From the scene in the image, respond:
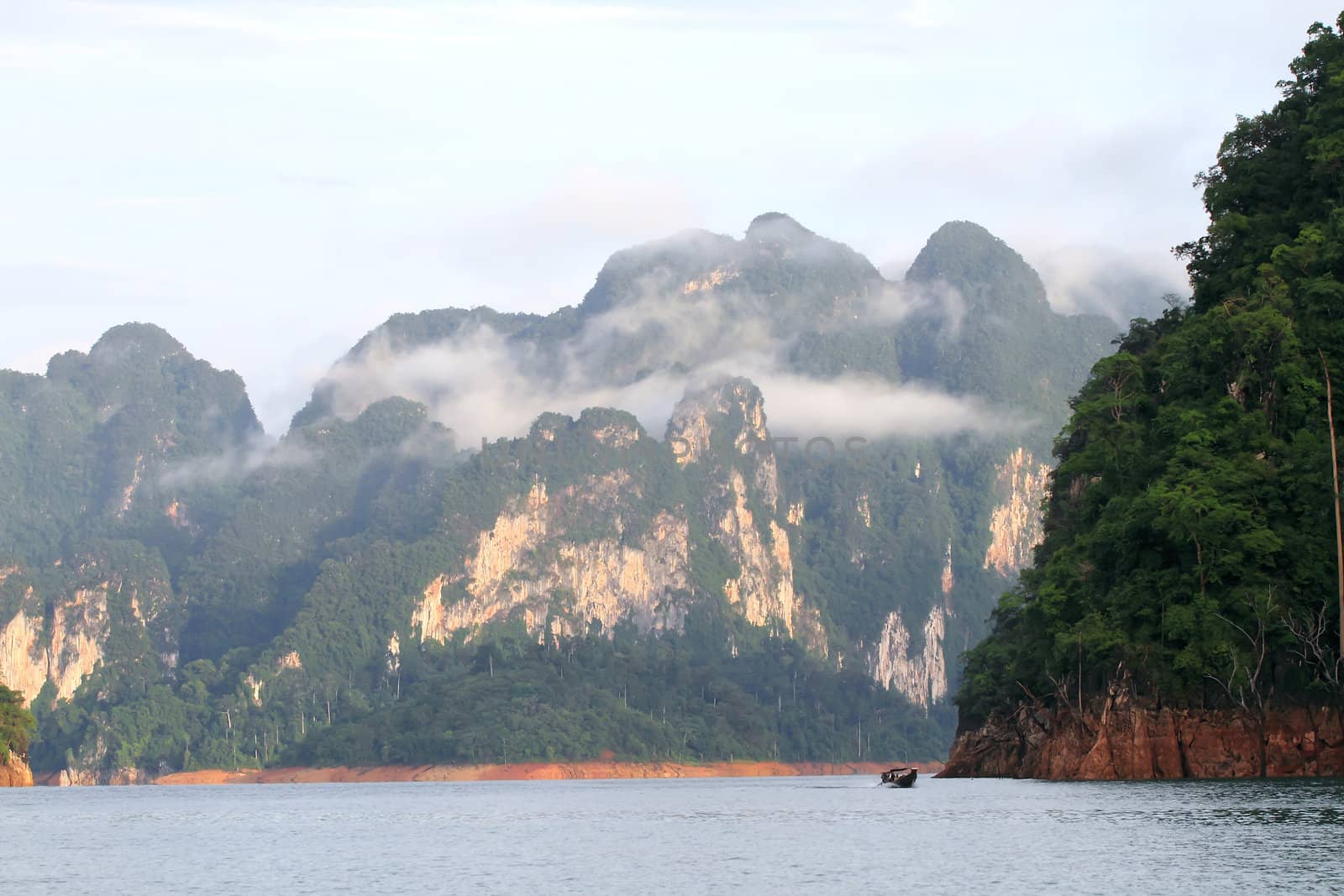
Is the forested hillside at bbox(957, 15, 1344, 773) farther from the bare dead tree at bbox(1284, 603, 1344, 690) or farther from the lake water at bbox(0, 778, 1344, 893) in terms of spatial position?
the lake water at bbox(0, 778, 1344, 893)

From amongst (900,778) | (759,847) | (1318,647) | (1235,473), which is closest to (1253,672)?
(1318,647)

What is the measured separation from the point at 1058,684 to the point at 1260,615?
2006cm

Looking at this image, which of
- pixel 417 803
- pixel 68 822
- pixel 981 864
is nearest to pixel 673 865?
pixel 981 864

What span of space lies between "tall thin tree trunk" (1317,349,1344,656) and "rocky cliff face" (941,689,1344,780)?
515cm

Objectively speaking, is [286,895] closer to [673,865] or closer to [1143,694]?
[673,865]

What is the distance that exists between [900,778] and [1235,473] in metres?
54.3

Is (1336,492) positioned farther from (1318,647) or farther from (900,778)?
(900,778)

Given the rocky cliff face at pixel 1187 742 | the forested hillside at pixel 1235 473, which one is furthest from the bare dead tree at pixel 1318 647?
the rocky cliff face at pixel 1187 742

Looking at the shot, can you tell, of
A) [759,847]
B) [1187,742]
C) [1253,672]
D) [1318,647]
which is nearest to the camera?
[759,847]

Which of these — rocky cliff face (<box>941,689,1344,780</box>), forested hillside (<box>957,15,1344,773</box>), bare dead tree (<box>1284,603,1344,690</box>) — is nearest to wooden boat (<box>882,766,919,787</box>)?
rocky cliff face (<box>941,689,1344,780</box>)

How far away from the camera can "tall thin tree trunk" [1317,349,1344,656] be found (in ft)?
→ 276

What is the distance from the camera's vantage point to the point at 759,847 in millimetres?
70625

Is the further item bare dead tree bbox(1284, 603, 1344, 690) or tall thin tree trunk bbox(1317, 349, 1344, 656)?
bare dead tree bbox(1284, 603, 1344, 690)

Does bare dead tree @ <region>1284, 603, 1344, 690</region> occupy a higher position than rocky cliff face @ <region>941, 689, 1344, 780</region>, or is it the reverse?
bare dead tree @ <region>1284, 603, 1344, 690</region>
